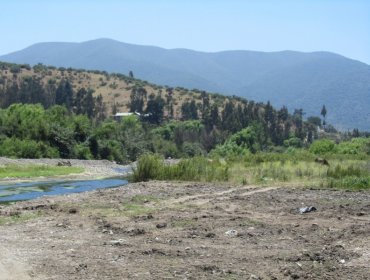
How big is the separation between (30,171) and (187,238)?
39.6 meters

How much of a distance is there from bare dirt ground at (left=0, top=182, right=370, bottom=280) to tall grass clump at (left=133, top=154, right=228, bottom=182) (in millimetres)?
8884

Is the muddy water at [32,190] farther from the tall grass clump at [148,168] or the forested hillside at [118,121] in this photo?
the forested hillside at [118,121]

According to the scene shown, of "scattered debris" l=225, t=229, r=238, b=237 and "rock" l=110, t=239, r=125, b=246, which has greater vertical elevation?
"rock" l=110, t=239, r=125, b=246

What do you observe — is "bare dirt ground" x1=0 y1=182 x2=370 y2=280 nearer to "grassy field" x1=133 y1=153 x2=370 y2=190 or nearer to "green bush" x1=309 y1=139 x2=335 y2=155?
"grassy field" x1=133 y1=153 x2=370 y2=190

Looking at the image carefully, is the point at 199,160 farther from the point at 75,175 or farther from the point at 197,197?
the point at 75,175

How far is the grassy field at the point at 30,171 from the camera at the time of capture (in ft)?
155

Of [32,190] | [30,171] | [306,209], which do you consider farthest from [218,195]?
[30,171]

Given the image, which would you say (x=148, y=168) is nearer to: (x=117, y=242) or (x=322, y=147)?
(x=117, y=242)

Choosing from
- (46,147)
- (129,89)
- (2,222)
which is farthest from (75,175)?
(129,89)

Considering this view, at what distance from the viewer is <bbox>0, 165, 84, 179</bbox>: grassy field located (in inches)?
1860

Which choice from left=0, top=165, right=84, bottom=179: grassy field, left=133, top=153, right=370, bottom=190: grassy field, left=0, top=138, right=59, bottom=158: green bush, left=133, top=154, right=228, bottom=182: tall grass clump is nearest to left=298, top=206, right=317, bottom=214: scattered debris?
left=133, top=153, right=370, bottom=190: grassy field

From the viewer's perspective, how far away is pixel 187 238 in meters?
14.5

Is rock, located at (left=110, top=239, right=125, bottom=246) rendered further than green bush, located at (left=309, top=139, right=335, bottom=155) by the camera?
No

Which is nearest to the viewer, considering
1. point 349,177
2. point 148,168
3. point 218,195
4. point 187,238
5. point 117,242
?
point 117,242
